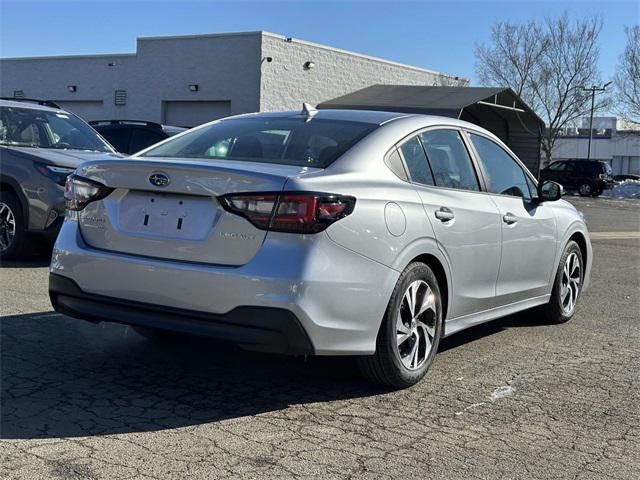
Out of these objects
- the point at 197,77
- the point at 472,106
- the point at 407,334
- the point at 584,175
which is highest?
A: the point at 197,77

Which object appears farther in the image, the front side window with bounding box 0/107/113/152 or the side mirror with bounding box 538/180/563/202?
the front side window with bounding box 0/107/113/152

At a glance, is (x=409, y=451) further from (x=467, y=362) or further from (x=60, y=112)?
(x=60, y=112)

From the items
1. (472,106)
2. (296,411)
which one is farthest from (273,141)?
(472,106)

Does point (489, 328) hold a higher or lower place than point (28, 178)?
lower

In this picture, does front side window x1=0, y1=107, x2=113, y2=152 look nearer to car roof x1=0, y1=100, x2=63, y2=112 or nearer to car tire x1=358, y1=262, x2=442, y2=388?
car roof x1=0, y1=100, x2=63, y2=112

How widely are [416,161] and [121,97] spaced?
30955mm

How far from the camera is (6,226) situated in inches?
328

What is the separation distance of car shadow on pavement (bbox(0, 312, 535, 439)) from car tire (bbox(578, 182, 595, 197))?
122 feet

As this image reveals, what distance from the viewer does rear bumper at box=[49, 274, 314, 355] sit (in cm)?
374

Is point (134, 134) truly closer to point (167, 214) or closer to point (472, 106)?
point (167, 214)

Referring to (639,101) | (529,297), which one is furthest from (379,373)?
(639,101)

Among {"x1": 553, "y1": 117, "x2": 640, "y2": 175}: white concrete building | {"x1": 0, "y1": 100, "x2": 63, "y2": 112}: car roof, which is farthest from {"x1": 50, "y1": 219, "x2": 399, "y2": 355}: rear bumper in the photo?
{"x1": 553, "y1": 117, "x2": 640, "y2": 175}: white concrete building

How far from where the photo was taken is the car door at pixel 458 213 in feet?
15.4

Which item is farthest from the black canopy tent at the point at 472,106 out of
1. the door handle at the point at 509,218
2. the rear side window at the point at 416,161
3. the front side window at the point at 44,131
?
the rear side window at the point at 416,161
